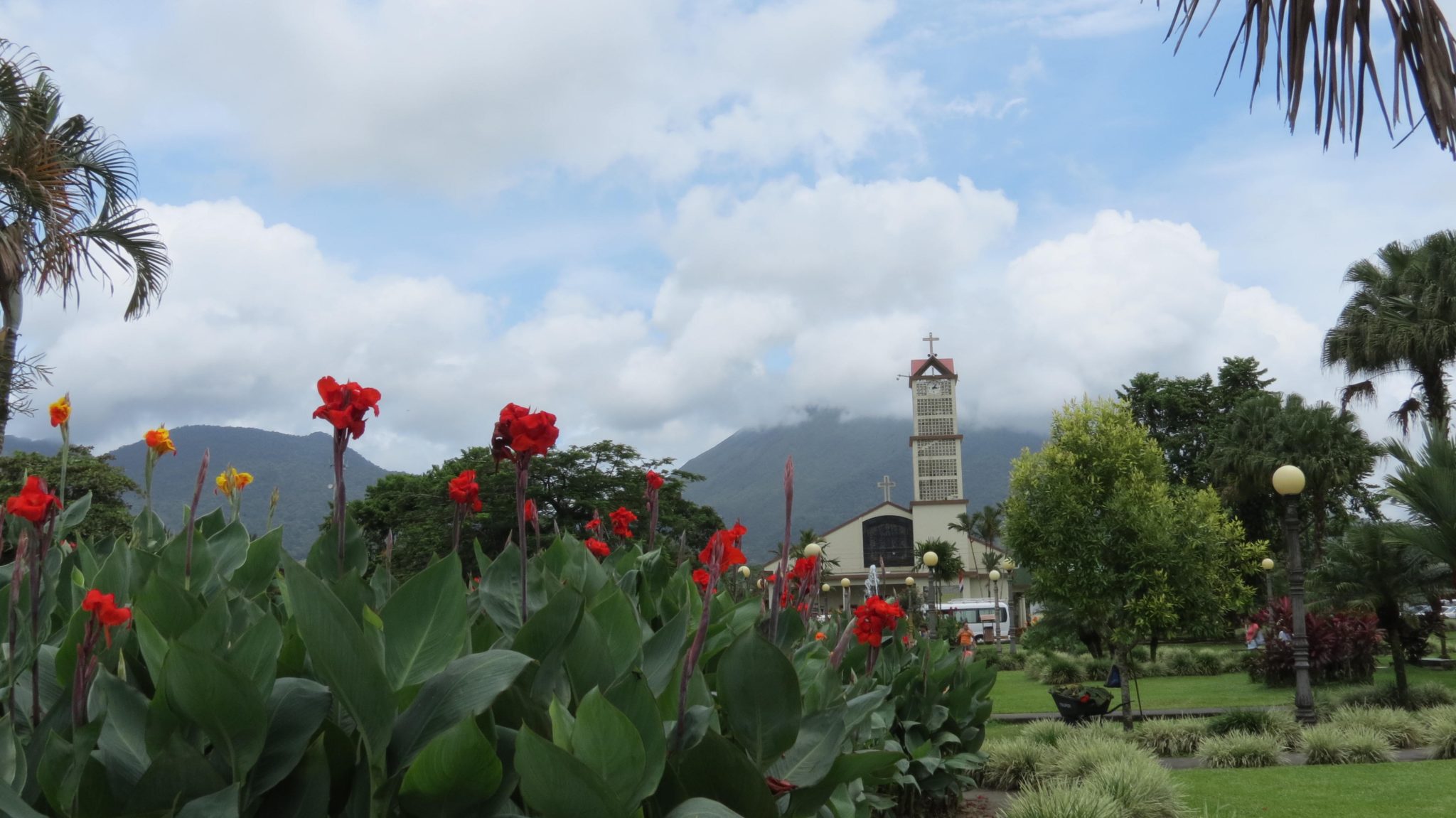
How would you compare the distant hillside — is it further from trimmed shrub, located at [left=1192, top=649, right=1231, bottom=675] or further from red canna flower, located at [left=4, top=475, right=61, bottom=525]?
red canna flower, located at [left=4, top=475, right=61, bottom=525]

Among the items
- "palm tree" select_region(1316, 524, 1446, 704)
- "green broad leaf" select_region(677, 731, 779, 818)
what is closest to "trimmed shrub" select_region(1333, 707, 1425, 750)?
"palm tree" select_region(1316, 524, 1446, 704)

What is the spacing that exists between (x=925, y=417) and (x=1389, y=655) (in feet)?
188

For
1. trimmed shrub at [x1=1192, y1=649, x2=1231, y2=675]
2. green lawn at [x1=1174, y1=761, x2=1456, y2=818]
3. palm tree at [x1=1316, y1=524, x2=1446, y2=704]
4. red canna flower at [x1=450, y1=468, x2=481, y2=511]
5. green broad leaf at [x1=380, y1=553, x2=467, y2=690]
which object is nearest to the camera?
green broad leaf at [x1=380, y1=553, x2=467, y2=690]

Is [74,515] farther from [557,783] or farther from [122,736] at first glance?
[557,783]

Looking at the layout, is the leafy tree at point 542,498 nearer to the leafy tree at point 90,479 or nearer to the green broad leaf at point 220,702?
the leafy tree at point 90,479

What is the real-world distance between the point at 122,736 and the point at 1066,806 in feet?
20.7

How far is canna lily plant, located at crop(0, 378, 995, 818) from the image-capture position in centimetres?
127

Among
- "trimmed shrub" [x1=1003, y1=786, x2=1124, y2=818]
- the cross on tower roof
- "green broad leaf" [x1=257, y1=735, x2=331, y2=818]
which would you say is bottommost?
"trimmed shrub" [x1=1003, y1=786, x2=1124, y2=818]

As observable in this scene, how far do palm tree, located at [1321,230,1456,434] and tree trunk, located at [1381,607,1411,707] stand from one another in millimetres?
7206

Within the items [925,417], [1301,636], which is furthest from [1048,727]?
[925,417]

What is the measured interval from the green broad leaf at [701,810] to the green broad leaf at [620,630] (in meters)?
0.28

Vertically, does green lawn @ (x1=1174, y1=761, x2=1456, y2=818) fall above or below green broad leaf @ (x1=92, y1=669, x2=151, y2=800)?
below

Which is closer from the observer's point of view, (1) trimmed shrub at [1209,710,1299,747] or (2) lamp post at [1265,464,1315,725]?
(1) trimmed shrub at [1209,710,1299,747]

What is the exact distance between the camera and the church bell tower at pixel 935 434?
80750 millimetres
